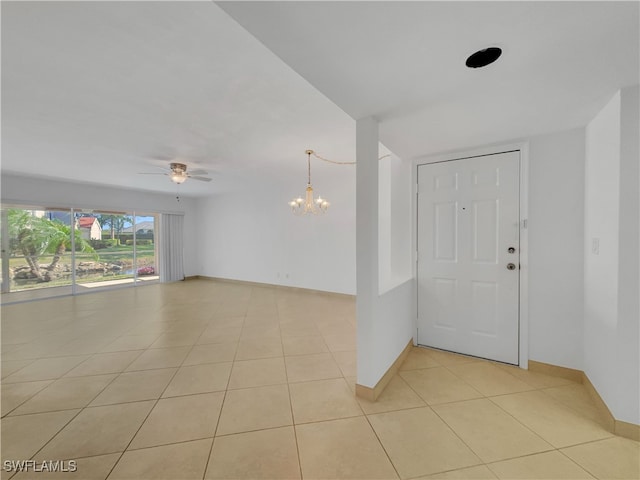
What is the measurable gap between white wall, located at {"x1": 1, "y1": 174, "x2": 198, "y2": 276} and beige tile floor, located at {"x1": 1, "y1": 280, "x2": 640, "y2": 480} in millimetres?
3522

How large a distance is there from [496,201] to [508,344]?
147cm

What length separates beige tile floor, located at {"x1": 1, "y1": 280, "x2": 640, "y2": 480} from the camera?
1.43 meters

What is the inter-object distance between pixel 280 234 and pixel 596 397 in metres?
5.50

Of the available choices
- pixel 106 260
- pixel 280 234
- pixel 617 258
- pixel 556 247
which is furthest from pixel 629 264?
pixel 106 260

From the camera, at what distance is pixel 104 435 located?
166 centimetres

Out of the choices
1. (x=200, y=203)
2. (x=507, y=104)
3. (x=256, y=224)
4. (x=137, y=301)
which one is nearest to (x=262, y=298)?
(x=256, y=224)

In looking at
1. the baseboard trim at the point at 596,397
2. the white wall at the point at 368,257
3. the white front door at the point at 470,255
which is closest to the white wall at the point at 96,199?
the white wall at the point at 368,257

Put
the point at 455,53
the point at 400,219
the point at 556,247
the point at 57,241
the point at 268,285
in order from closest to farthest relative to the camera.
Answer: the point at 455,53
the point at 556,247
the point at 400,219
the point at 57,241
the point at 268,285

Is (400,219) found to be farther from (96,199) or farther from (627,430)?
(96,199)

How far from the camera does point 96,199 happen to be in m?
6.04

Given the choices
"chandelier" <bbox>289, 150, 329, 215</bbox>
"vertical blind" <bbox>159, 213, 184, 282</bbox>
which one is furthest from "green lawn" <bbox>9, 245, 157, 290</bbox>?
"chandelier" <bbox>289, 150, 329, 215</bbox>

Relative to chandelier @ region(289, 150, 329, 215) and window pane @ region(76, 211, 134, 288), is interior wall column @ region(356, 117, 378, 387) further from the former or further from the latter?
window pane @ region(76, 211, 134, 288)

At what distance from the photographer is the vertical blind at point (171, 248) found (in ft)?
23.3

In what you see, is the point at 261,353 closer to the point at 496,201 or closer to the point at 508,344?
the point at 508,344
